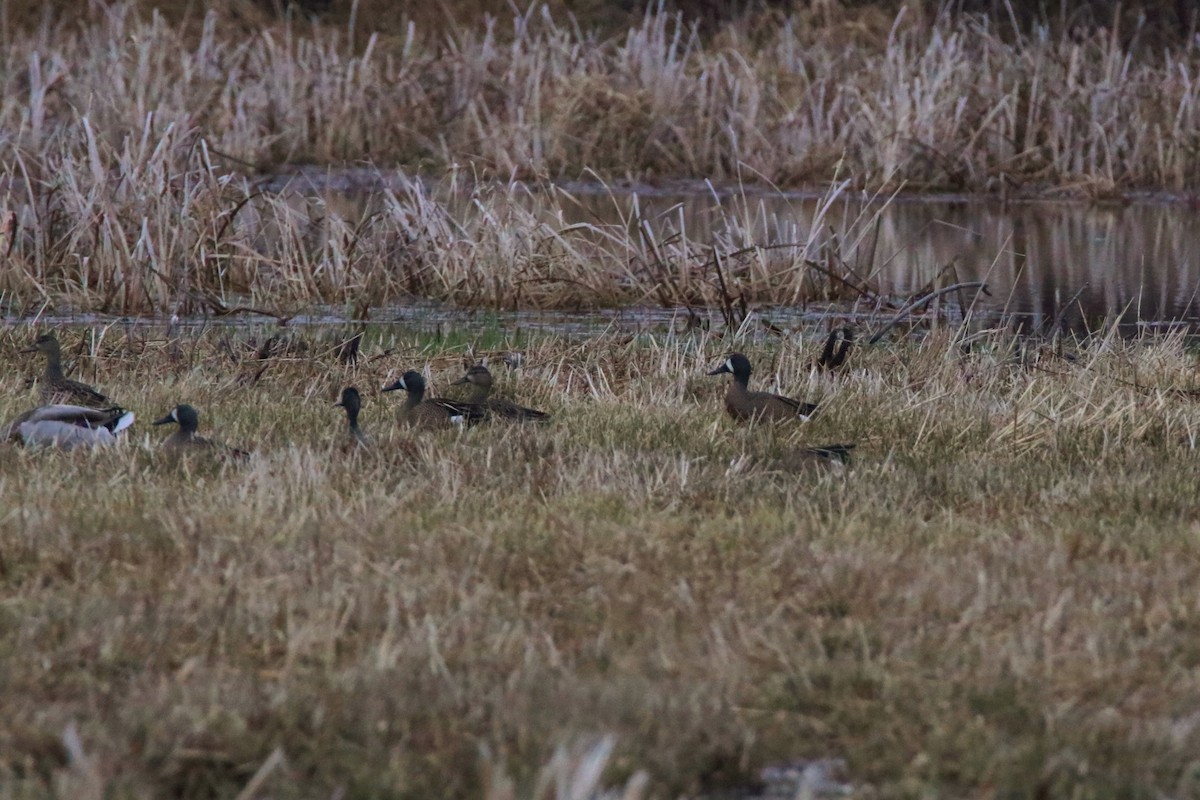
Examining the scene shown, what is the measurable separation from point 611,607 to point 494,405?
2.60 m

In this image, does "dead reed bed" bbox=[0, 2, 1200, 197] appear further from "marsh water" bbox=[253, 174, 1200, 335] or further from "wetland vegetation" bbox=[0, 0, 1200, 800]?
"wetland vegetation" bbox=[0, 0, 1200, 800]

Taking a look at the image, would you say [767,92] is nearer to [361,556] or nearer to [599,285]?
[599,285]

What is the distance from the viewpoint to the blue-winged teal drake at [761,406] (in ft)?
22.3

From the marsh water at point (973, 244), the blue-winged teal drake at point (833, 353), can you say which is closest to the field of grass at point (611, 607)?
the blue-winged teal drake at point (833, 353)

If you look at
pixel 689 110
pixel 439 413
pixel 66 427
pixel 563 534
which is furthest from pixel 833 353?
pixel 689 110

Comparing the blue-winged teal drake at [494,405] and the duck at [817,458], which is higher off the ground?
the duck at [817,458]

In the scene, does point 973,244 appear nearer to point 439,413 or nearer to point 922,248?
point 922,248

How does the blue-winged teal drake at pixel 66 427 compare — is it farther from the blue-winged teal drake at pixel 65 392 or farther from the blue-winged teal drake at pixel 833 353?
the blue-winged teal drake at pixel 833 353

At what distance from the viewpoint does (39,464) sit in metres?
5.67

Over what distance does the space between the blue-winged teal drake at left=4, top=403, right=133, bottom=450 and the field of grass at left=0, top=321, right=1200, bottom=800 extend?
0.58 ft

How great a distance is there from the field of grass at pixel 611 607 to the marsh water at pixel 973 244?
9.95ft

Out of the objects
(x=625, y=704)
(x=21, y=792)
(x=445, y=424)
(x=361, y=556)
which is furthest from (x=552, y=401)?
(x=21, y=792)

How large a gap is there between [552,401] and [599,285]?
3.23 metres

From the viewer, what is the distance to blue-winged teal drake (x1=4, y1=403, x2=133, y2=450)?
5.95m
